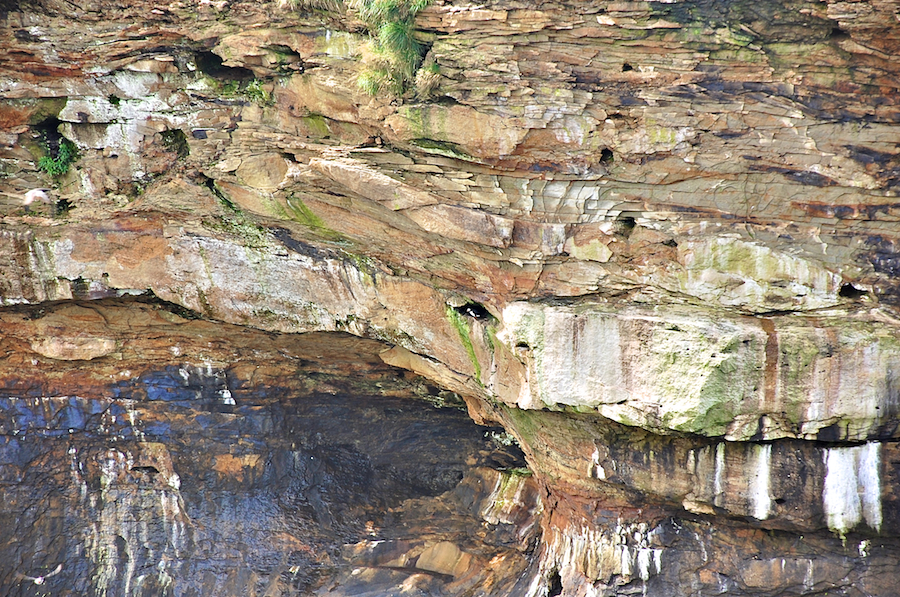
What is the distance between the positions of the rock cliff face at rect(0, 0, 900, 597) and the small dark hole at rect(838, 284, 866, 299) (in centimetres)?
8

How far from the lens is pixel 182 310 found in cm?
1045

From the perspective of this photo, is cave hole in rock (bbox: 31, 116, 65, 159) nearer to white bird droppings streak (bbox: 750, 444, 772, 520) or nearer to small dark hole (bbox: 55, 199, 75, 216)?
small dark hole (bbox: 55, 199, 75, 216)

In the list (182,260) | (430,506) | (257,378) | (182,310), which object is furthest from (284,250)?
(430,506)

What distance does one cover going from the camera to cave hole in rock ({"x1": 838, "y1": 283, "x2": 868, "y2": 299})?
695 cm

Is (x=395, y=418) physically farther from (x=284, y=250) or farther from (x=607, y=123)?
(x=607, y=123)

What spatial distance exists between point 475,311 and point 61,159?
629cm

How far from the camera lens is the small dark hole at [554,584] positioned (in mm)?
9500

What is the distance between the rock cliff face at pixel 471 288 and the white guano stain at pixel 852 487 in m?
0.03

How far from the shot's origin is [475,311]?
8.65 meters

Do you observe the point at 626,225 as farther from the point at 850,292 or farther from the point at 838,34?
the point at 838,34

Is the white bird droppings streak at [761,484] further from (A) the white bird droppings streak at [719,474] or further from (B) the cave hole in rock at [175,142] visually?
(B) the cave hole in rock at [175,142]

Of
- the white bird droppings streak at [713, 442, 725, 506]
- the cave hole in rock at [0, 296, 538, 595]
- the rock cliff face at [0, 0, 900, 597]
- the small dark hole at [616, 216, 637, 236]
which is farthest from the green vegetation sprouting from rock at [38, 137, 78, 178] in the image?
the white bird droppings streak at [713, 442, 725, 506]

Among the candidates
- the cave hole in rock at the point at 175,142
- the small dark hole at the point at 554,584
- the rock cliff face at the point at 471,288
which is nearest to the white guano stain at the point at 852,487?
the rock cliff face at the point at 471,288

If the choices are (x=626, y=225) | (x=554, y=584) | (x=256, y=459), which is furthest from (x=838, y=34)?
(x=256, y=459)
